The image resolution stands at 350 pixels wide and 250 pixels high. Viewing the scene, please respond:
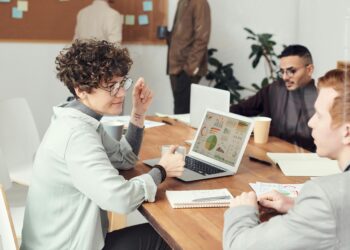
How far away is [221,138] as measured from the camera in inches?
78.5

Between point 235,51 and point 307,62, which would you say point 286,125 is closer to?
point 307,62

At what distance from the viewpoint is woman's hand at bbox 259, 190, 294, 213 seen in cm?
147

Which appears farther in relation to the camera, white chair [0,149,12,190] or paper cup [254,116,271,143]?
paper cup [254,116,271,143]

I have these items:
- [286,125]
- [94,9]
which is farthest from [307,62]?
[94,9]

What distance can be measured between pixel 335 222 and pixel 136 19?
4050 mm

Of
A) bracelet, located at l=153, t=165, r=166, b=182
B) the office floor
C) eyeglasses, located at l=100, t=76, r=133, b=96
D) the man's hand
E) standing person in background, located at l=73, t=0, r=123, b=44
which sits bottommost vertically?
the office floor

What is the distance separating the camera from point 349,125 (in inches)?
42.9

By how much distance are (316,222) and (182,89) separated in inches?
142

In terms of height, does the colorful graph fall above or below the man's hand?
above

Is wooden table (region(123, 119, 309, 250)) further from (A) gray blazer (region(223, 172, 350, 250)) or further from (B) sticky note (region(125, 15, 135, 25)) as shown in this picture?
(B) sticky note (region(125, 15, 135, 25))

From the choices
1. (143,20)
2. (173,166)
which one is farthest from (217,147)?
(143,20)

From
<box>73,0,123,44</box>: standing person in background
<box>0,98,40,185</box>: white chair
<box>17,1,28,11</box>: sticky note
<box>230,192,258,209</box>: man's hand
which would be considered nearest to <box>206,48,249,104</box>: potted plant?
<box>73,0,123,44</box>: standing person in background

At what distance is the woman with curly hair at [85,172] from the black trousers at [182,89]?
277 cm

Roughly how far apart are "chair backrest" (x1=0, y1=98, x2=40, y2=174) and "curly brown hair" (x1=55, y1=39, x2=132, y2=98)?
1.05m
